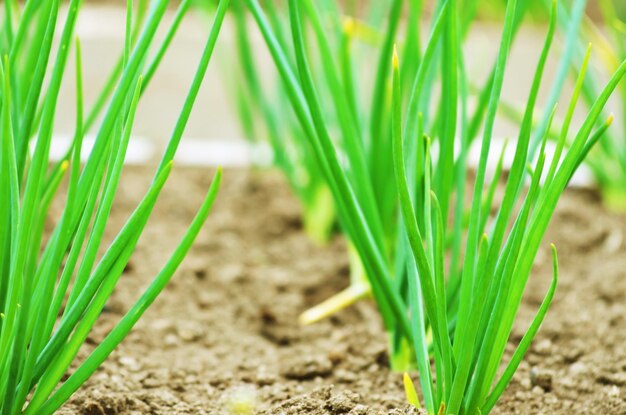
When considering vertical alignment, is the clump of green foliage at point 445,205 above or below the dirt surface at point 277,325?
above

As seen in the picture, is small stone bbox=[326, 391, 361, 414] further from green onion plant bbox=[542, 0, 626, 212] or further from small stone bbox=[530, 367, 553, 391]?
green onion plant bbox=[542, 0, 626, 212]

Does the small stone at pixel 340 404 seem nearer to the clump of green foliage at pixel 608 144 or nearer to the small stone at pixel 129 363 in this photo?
the small stone at pixel 129 363

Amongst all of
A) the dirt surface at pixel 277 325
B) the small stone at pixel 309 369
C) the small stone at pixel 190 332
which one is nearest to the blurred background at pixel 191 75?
the dirt surface at pixel 277 325

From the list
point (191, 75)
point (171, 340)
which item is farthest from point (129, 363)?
point (191, 75)

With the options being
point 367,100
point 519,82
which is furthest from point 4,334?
point 519,82

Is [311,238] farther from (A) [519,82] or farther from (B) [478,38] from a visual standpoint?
(B) [478,38]

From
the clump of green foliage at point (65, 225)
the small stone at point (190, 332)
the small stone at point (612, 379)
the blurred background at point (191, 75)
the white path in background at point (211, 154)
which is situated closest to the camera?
the clump of green foliage at point (65, 225)
